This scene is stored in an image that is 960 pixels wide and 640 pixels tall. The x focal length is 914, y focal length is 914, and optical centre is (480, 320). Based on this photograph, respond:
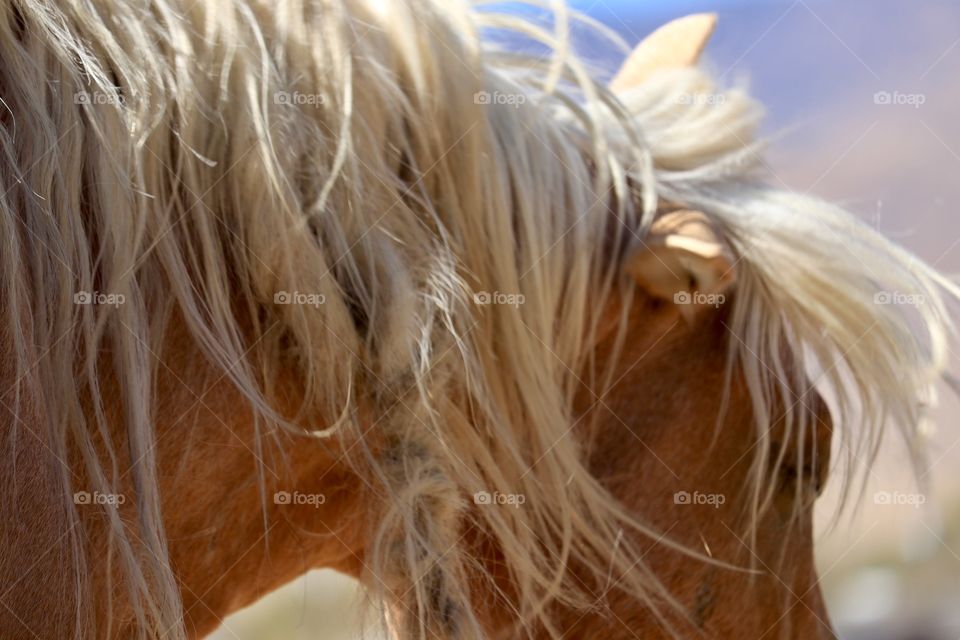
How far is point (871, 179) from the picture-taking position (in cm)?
983

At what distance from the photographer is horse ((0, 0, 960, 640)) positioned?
75cm

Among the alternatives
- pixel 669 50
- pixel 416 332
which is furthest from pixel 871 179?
pixel 416 332

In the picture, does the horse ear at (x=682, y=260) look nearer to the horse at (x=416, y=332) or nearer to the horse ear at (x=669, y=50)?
the horse at (x=416, y=332)

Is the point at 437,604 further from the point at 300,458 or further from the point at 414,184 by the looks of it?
the point at 414,184

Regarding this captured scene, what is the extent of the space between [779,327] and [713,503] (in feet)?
0.80

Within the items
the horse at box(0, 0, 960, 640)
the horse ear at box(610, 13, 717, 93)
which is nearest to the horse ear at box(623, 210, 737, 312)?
the horse at box(0, 0, 960, 640)

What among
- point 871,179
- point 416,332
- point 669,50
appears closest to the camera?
point 416,332

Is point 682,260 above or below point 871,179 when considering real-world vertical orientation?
below

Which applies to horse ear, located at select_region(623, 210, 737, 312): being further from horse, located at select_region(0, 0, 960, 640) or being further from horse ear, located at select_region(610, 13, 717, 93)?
horse ear, located at select_region(610, 13, 717, 93)

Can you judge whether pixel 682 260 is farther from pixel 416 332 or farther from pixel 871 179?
pixel 871 179

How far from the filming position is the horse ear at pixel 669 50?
1419mm

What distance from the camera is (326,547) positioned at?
1047mm

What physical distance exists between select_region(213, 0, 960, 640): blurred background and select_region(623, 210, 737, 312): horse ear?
330 mm

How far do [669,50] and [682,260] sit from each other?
0.52m
